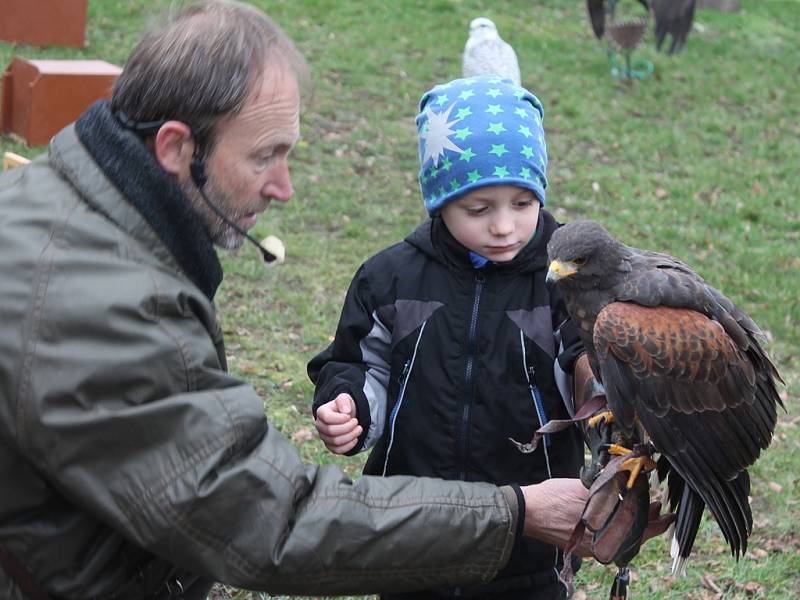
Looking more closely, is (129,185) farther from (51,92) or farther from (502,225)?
(51,92)

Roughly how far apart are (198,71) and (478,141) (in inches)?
34.2

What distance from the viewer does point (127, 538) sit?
6.38 feet

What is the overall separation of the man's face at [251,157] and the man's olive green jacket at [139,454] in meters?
0.23

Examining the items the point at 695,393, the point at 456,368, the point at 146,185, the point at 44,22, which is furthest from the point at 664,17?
the point at 146,185

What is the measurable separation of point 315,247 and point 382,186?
1.61 meters

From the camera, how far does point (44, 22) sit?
1023 cm

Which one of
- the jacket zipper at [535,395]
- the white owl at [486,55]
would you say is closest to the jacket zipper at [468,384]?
the jacket zipper at [535,395]

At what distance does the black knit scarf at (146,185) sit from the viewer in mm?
2006

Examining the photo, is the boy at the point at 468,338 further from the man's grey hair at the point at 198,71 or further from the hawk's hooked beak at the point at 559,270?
the man's grey hair at the point at 198,71

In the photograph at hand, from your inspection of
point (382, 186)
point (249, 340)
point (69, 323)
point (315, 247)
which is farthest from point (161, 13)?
point (382, 186)

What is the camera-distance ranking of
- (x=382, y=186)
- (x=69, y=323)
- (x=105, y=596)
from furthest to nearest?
(x=382, y=186) < (x=105, y=596) < (x=69, y=323)

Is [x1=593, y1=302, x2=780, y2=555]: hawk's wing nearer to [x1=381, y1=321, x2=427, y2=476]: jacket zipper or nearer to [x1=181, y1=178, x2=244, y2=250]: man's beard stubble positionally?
[x1=381, y1=321, x2=427, y2=476]: jacket zipper

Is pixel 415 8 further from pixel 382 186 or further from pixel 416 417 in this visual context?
pixel 416 417

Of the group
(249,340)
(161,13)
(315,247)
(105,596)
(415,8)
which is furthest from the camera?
(415,8)
